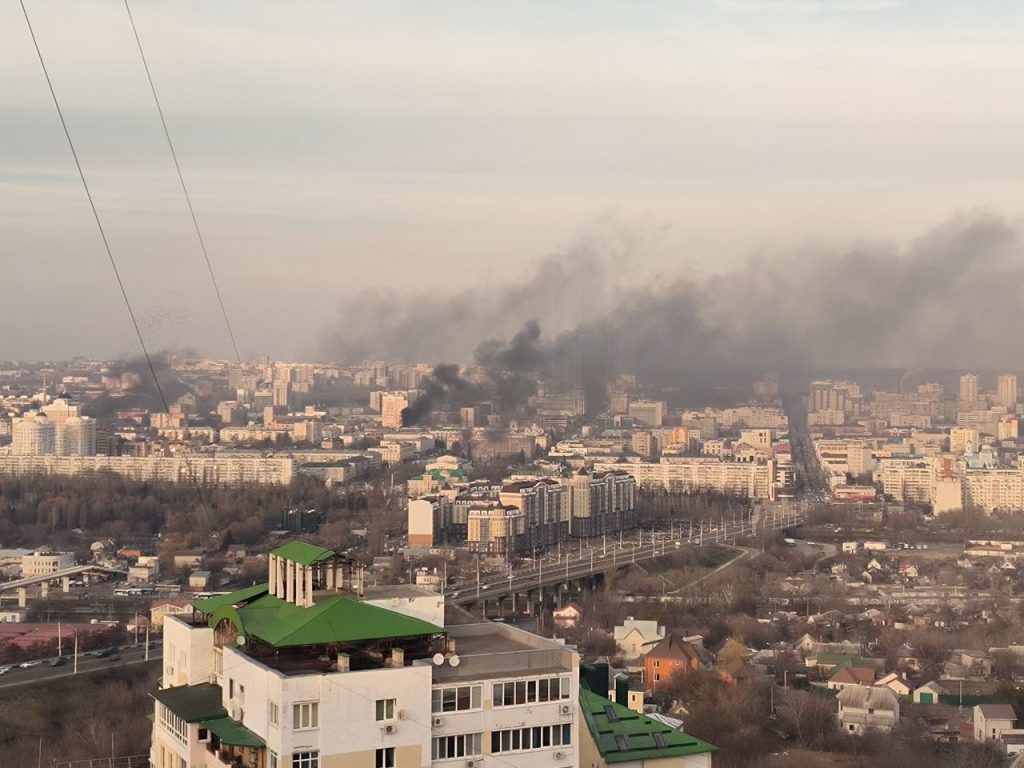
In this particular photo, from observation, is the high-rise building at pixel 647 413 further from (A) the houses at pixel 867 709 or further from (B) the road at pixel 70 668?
(A) the houses at pixel 867 709

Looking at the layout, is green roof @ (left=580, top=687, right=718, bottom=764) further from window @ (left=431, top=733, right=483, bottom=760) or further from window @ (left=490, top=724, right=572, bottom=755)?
window @ (left=431, top=733, right=483, bottom=760)

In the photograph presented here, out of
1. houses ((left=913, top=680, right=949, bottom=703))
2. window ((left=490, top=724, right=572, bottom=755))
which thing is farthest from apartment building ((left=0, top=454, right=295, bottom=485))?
window ((left=490, top=724, right=572, bottom=755))

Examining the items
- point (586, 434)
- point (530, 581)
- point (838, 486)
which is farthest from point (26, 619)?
point (586, 434)

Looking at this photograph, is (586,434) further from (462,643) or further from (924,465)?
(462,643)

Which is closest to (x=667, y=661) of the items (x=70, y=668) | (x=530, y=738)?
(x=70, y=668)

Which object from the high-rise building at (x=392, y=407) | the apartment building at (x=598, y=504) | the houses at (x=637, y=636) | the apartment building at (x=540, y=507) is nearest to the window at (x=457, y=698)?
the houses at (x=637, y=636)

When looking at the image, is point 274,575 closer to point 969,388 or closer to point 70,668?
point 70,668
